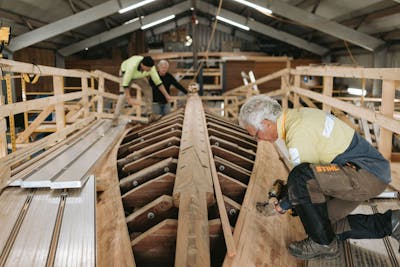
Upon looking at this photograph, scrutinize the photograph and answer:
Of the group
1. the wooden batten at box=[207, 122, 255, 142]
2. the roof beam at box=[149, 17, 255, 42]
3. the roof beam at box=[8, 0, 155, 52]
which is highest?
the roof beam at box=[149, 17, 255, 42]

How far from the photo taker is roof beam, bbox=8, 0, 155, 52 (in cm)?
1113

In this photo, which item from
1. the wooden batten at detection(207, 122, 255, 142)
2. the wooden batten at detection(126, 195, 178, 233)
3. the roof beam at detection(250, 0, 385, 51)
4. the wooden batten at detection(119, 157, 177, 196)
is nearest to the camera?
the wooden batten at detection(126, 195, 178, 233)

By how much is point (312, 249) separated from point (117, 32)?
15301mm

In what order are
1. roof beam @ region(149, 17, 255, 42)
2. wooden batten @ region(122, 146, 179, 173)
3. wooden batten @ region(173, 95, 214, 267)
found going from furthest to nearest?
roof beam @ region(149, 17, 255, 42), wooden batten @ region(122, 146, 179, 173), wooden batten @ region(173, 95, 214, 267)

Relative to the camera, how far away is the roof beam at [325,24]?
1152 centimetres

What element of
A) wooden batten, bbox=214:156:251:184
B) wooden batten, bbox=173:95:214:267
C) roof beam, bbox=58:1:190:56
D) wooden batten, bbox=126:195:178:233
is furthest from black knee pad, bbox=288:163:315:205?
roof beam, bbox=58:1:190:56

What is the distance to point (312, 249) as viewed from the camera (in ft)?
7.59

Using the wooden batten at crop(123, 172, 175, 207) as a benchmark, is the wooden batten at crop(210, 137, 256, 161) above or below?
above

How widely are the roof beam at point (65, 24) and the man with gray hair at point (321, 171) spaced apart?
10.5m

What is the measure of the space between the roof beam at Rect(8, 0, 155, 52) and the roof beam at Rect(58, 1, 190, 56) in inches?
157

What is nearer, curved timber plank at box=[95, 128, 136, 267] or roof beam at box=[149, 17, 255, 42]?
curved timber plank at box=[95, 128, 136, 267]

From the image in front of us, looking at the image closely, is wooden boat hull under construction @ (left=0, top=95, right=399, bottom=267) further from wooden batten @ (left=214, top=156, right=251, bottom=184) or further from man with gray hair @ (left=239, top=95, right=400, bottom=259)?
man with gray hair @ (left=239, top=95, right=400, bottom=259)

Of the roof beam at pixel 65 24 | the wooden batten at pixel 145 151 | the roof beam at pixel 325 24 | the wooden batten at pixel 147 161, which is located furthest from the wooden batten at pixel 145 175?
the roof beam at pixel 325 24

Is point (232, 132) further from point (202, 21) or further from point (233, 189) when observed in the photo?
point (202, 21)
